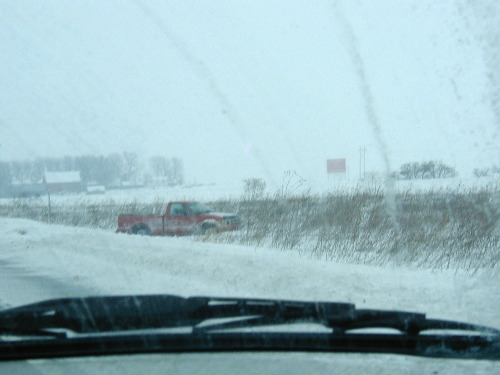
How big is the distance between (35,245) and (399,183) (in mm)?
9324

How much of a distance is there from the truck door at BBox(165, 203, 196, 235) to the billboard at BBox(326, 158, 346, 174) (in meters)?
5.52

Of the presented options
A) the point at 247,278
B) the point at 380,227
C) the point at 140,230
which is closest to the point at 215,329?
the point at 247,278

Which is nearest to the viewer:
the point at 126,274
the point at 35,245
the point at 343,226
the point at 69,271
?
the point at 126,274

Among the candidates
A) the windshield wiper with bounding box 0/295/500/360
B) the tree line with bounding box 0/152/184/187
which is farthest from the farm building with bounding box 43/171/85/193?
the windshield wiper with bounding box 0/295/500/360

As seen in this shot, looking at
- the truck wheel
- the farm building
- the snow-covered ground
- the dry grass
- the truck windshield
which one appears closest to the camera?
the snow-covered ground

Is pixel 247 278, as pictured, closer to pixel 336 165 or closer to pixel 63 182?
pixel 336 165

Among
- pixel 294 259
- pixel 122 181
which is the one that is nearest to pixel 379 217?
pixel 294 259

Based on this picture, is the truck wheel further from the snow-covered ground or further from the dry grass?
the snow-covered ground

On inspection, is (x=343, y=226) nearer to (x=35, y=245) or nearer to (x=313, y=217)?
(x=313, y=217)

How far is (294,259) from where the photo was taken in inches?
354

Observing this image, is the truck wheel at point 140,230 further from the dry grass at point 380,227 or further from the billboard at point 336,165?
the billboard at point 336,165

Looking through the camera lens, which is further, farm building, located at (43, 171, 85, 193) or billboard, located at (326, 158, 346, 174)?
farm building, located at (43, 171, 85, 193)

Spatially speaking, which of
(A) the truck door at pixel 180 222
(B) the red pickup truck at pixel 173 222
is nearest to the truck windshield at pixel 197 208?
(B) the red pickup truck at pixel 173 222

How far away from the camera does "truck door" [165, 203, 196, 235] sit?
16.2 m
